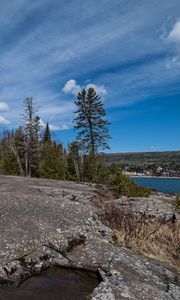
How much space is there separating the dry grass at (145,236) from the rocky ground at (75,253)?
307mm

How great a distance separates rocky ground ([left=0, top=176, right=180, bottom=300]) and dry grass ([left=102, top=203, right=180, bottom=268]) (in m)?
0.31

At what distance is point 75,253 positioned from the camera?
15.1 feet

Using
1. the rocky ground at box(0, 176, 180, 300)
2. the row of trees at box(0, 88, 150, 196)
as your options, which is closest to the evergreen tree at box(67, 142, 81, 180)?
the row of trees at box(0, 88, 150, 196)

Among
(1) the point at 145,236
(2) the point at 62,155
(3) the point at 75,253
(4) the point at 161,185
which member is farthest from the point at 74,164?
(4) the point at 161,185

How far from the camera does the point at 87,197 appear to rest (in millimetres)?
8898

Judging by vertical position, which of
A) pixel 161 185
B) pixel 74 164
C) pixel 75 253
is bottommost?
pixel 161 185

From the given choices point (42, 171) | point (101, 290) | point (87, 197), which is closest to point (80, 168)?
point (42, 171)

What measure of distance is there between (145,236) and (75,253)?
1.58m

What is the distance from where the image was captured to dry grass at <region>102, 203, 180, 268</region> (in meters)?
5.06

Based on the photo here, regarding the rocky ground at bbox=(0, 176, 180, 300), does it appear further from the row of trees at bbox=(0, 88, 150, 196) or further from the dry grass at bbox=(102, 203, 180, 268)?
the row of trees at bbox=(0, 88, 150, 196)

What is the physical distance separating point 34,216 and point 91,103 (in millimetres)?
27802

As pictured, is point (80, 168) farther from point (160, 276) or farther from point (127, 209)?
point (160, 276)

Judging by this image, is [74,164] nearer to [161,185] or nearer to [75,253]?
[75,253]

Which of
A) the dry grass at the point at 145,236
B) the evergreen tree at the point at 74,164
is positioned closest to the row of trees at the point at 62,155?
the evergreen tree at the point at 74,164
